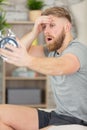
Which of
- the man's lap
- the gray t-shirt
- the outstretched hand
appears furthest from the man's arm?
the man's lap

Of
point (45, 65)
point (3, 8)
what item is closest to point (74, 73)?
point (45, 65)

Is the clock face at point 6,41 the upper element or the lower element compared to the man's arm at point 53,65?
upper

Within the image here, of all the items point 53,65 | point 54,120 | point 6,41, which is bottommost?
point 54,120

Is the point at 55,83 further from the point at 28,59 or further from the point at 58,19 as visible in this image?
the point at 28,59

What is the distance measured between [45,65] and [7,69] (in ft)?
8.98

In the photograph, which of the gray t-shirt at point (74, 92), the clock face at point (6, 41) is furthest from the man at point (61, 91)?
the clock face at point (6, 41)

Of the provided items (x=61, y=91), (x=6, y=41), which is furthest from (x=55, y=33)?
(x=6, y=41)

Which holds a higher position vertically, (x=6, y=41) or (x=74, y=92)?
(x=6, y=41)

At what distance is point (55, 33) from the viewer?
5.91 feet

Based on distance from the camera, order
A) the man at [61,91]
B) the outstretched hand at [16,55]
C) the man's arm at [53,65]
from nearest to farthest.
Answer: the outstretched hand at [16,55] → the man's arm at [53,65] → the man at [61,91]

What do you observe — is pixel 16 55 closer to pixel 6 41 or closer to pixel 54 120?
pixel 6 41

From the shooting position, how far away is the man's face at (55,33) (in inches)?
70.6

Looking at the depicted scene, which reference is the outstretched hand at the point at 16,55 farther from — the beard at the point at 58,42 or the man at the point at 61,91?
the beard at the point at 58,42

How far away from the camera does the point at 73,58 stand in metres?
1.60
